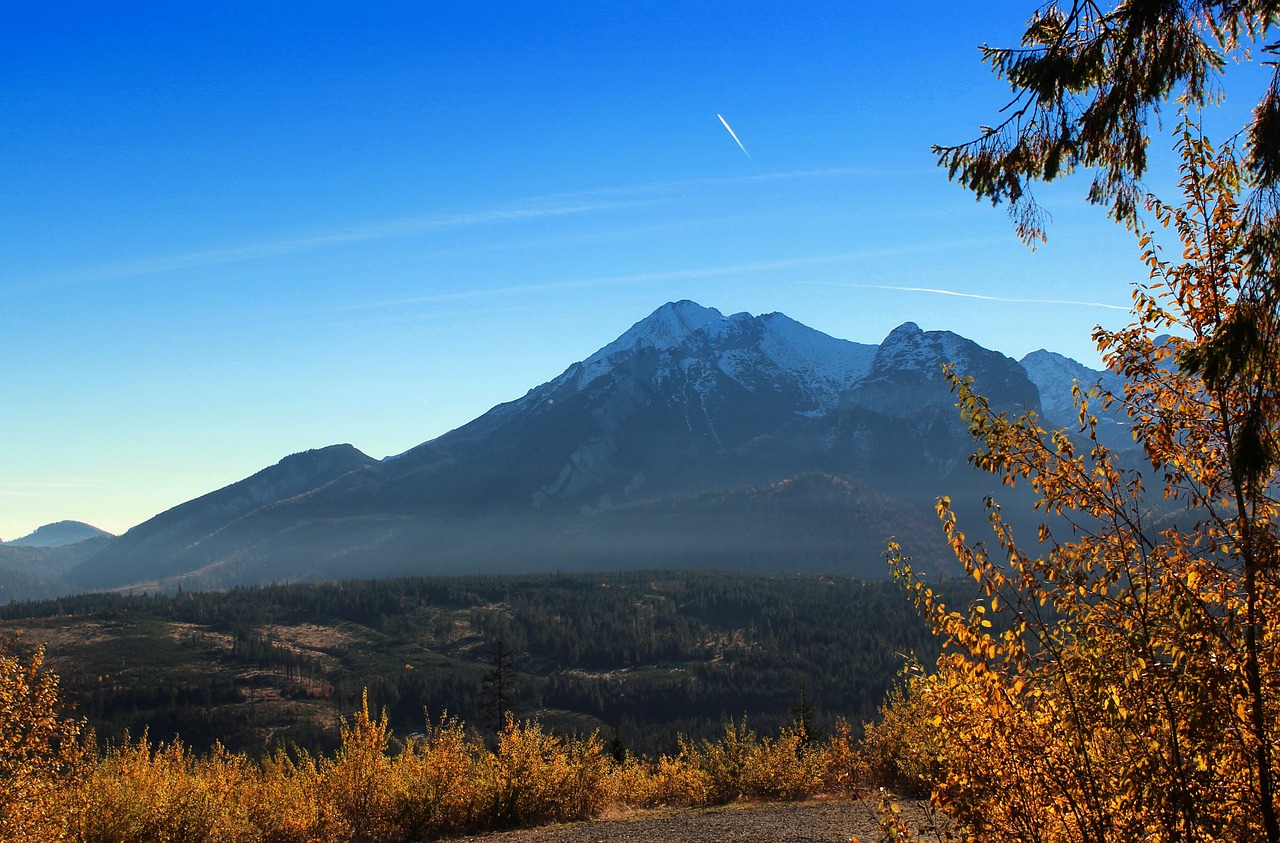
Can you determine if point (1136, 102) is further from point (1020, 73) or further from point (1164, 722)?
point (1164, 722)

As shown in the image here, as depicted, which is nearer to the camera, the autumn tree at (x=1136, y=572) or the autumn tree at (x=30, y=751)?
the autumn tree at (x=1136, y=572)

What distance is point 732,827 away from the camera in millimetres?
25406

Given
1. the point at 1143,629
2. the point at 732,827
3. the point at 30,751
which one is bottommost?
the point at 732,827

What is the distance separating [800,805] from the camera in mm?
29734

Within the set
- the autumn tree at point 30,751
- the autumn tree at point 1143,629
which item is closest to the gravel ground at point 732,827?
the autumn tree at point 30,751

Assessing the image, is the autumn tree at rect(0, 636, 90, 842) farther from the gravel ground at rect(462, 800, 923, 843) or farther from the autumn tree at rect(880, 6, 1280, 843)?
the autumn tree at rect(880, 6, 1280, 843)

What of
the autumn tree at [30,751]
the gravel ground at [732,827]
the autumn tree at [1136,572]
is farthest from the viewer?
the gravel ground at [732,827]

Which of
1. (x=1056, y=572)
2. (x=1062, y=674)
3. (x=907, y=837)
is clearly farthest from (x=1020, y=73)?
(x=907, y=837)

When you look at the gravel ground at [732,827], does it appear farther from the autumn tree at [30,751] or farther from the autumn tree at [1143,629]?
the autumn tree at [1143,629]

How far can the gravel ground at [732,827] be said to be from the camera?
2355 centimetres

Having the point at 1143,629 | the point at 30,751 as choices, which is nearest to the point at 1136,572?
the point at 1143,629

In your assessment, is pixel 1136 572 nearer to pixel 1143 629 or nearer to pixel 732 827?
pixel 1143 629

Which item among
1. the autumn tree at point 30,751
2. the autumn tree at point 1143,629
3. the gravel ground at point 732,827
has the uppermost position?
the autumn tree at point 1143,629

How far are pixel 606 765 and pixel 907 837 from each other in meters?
27.8
